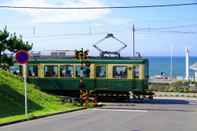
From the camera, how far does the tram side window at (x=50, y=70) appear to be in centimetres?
4019

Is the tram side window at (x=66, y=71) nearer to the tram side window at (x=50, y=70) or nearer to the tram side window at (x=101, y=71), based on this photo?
the tram side window at (x=50, y=70)

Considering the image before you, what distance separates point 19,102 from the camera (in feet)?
91.5

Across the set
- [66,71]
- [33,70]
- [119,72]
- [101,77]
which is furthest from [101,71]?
[33,70]

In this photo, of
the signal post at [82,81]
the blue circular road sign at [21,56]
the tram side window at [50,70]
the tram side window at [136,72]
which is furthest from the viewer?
the tram side window at [50,70]

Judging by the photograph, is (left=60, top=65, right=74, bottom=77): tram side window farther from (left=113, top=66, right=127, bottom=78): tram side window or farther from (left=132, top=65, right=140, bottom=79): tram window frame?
(left=132, top=65, right=140, bottom=79): tram window frame

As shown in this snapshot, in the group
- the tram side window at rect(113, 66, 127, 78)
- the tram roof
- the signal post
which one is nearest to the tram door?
the tram roof

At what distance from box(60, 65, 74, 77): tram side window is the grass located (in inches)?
230

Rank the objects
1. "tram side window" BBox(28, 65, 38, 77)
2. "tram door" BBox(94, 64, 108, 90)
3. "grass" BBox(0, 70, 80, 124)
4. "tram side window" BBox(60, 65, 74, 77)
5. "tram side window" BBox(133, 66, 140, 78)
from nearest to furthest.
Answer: "grass" BBox(0, 70, 80, 124) → "tram side window" BBox(133, 66, 140, 78) → "tram door" BBox(94, 64, 108, 90) → "tram side window" BBox(60, 65, 74, 77) → "tram side window" BBox(28, 65, 38, 77)

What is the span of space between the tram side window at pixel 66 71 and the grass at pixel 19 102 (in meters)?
5.84

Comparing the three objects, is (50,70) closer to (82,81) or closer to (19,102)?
(82,81)

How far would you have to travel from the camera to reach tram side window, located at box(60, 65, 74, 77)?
39.8 m

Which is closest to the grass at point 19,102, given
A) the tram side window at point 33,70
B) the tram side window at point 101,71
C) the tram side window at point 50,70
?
the tram side window at point 50,70

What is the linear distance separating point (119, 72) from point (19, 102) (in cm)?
1219

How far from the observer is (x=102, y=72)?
3903cm
